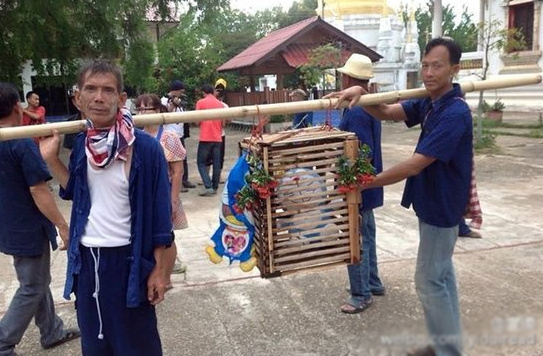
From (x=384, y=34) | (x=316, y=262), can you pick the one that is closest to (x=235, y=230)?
(x=316, y=262)

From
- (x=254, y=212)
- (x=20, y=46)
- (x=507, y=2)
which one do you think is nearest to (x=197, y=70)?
(x=507, y=2)

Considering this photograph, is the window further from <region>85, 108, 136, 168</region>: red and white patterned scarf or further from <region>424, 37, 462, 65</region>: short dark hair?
<region>85, 108, 136, 168</region>: red and white patterned scarf

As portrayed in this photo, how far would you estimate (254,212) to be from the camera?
2.78 metres

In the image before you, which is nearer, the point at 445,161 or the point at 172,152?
the point at 445,161

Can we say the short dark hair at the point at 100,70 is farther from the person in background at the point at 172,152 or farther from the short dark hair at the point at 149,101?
the short dark hair at the point at 149,101

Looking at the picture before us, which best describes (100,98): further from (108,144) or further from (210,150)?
(210,150)

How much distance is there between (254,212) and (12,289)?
2818mm

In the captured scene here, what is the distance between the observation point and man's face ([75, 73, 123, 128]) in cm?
218

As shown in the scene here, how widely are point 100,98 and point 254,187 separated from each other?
34.0 inches

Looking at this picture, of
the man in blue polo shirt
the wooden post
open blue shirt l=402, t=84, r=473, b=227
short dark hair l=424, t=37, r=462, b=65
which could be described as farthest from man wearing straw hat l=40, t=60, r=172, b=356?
short dark hair l=424, t=37, r=462, b=65

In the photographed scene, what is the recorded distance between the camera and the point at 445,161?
2619mm

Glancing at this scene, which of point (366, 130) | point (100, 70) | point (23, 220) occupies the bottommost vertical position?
point (23, 220)

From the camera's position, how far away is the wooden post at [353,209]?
2734 millimetres

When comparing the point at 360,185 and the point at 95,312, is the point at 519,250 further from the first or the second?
the point at 95,312
